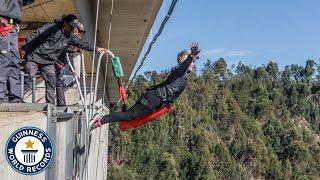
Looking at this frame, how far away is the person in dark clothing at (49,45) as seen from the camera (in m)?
7.21

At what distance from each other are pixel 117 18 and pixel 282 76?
106m

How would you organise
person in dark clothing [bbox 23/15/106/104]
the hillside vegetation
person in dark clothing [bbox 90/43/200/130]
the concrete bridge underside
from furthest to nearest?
the hillside vegetation, the concrete bridge underside, person in dark clothing [bbox 90/43/200/130], person in dark clothing [bbox 23/15/106/104]

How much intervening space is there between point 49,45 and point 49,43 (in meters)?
0.02

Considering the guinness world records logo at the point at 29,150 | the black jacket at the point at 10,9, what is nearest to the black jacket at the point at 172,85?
the black jacket at the point at 10,9

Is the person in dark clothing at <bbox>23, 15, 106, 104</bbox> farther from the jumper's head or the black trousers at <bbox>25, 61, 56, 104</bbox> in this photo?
the jumper's head

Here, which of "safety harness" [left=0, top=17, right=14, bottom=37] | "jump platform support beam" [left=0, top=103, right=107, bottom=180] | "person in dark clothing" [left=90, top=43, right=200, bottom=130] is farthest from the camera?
"person in dark clothing" [left=90, top=43, right=200, bottom=130]

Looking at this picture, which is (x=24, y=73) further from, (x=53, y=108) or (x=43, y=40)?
(x=53, y=108)

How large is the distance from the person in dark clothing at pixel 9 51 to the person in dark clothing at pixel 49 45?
107 centimetres

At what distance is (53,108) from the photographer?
462 centimetres

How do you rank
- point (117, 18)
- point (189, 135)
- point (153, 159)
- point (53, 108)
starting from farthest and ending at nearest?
1. point (189, 135)
2. point (153, 159)
3. point (117, 18)
4. point (53, 108)

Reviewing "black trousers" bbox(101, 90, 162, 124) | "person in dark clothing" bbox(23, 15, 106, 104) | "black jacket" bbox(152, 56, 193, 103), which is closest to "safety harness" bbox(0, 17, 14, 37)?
"person in dark clothing" bbox(23, 15, 106, 104)

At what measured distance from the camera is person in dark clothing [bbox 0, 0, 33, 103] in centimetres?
576

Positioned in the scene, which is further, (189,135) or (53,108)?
(189,135)

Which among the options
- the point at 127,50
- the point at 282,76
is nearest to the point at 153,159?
the point at 282,76
